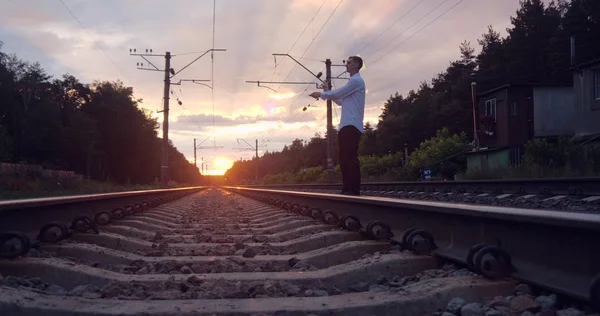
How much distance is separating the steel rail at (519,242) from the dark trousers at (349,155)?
3.33 metres

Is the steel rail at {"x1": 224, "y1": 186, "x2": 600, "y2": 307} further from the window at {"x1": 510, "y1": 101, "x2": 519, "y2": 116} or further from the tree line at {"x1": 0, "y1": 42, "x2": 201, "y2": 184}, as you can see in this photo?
the tree line at {"x1": 0, "y1": 42, "x2": 201, "y2": 184}

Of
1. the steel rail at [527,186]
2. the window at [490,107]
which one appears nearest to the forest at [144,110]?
the window at [490,107]

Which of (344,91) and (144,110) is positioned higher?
(144,110)

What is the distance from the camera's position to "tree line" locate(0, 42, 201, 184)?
58.9 metres

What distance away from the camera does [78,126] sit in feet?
192

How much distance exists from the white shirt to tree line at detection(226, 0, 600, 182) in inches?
1177

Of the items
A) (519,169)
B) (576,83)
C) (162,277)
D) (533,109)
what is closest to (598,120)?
(576,83)

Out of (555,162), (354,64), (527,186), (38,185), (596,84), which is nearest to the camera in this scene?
(354,64)

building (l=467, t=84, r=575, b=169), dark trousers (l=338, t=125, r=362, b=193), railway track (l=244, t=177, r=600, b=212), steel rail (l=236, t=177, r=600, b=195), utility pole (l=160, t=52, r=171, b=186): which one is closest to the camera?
dark trousers (l=338, t=125, r=362, b=193)

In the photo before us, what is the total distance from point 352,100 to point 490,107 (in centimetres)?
3616

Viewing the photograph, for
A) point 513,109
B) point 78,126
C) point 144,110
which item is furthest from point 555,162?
point 144,110

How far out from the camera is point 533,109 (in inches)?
1467

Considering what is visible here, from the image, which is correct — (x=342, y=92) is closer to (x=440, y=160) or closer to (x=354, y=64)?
(x=354, y=64)

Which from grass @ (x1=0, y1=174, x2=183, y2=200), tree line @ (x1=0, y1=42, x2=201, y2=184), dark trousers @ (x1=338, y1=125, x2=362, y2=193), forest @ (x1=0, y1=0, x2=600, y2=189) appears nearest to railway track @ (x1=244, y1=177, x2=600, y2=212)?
dark trousers @ (x1=338, y1=125, x2=362, y2=193)
